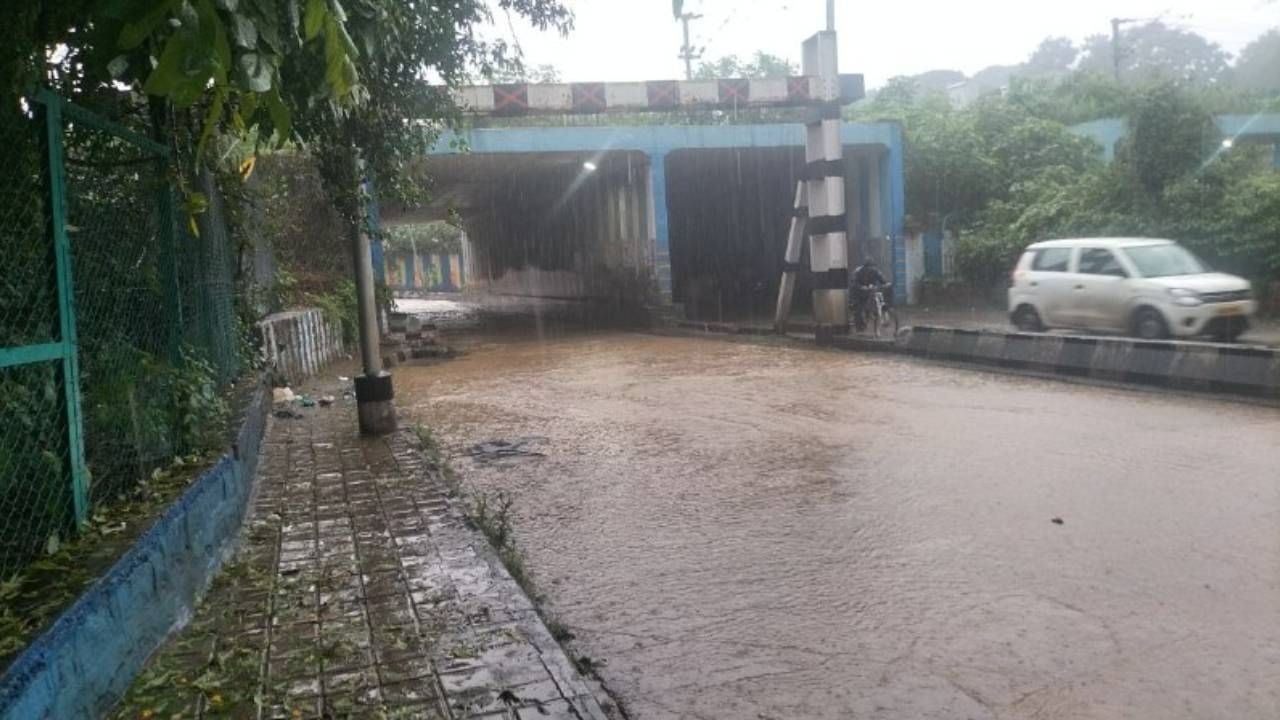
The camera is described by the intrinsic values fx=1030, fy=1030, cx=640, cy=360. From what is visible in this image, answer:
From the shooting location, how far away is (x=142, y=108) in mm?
6164

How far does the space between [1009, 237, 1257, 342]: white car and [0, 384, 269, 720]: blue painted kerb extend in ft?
39.0

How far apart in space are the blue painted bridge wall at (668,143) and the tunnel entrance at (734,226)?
1.65 m

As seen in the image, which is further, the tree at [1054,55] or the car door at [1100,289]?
the tree at [1054,55]

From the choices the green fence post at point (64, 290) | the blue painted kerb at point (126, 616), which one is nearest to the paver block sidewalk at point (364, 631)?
the blue painted kerb at point (126, 616)

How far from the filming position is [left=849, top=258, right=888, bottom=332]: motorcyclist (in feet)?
60.8

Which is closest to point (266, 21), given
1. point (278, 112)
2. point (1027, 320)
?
point (278, 112)

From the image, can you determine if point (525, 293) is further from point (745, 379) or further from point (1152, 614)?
point (1152, 614)

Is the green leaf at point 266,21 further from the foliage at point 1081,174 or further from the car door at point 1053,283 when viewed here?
the foliage at point 1081,174

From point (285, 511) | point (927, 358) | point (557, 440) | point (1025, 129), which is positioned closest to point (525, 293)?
point (1025, 129)

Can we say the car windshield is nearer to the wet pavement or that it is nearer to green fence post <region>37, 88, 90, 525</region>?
the wet pavement

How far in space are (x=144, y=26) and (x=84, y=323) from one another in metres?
2.75

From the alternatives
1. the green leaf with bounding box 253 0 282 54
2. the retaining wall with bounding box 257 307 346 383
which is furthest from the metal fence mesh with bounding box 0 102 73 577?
the retaining wall with bounding box 257 307 346 383

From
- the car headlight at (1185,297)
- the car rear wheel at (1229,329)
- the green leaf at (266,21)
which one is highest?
the green leaf at (266,21)

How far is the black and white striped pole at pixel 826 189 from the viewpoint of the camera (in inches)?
738
